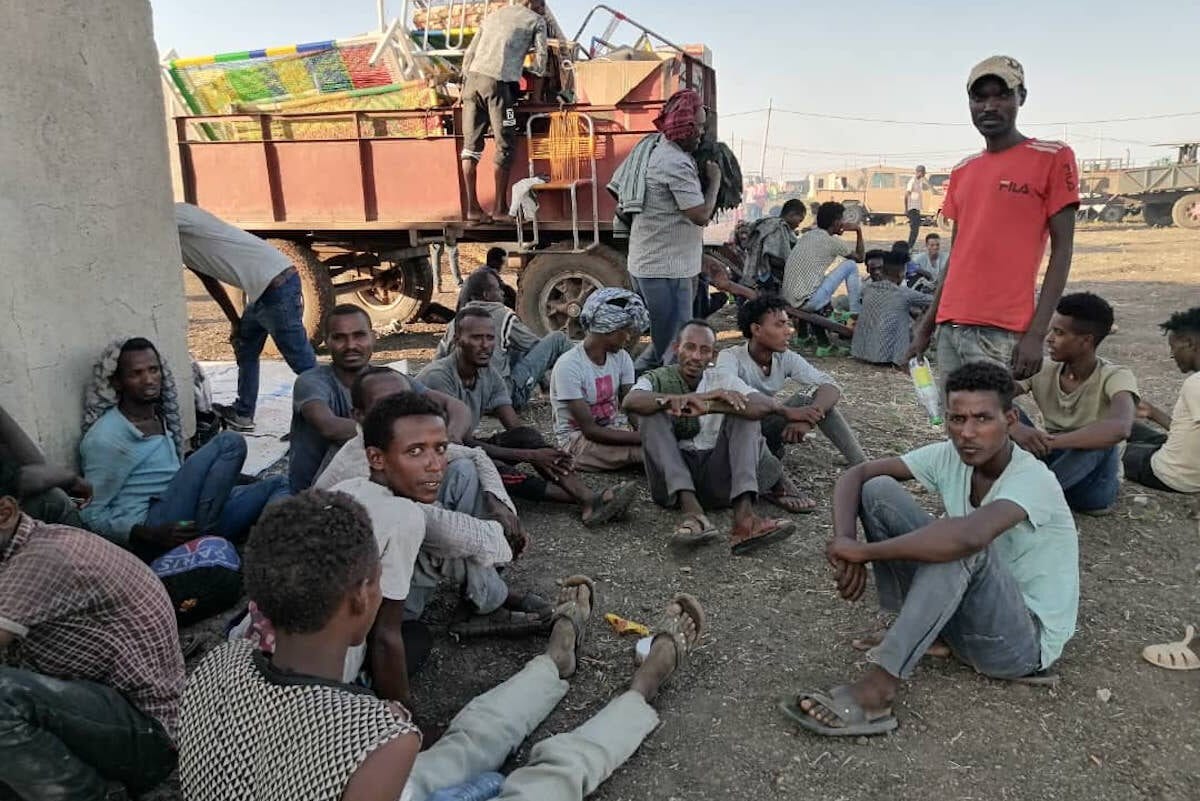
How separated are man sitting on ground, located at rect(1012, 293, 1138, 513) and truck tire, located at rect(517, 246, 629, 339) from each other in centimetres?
377

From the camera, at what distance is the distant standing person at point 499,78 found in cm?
660

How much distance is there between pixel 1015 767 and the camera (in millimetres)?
2318

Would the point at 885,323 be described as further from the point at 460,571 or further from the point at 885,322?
the point at 460,571

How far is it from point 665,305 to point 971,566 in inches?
125

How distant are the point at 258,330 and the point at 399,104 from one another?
10.4 ft

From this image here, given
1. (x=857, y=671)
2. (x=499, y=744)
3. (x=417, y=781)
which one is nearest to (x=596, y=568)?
(x=857, y=671)

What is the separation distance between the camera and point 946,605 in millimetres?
2365

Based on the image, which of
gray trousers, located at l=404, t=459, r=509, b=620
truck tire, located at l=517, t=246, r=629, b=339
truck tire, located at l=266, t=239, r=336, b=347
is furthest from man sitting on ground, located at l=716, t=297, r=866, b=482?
truck tire, located at l=266, t=239, r=336, b=347

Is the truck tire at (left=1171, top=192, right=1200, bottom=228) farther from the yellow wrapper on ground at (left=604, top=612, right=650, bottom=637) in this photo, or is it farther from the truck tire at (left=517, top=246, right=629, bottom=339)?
the yellow wrapper on ground at (left=604, top=612, right=650, bottom=637)

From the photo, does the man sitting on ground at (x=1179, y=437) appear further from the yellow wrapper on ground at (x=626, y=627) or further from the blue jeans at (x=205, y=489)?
the blue jeans at (x=205, y=489)

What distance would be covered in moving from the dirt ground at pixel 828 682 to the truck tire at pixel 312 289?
4.51 m

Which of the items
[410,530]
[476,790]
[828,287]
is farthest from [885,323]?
[476,790]

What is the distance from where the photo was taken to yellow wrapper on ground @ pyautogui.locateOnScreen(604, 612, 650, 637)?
3.07 metres

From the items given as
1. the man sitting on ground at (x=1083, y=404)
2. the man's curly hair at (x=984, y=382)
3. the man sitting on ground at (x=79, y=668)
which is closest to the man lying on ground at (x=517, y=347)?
the man sitting on ground at (x=1083, y=404)
